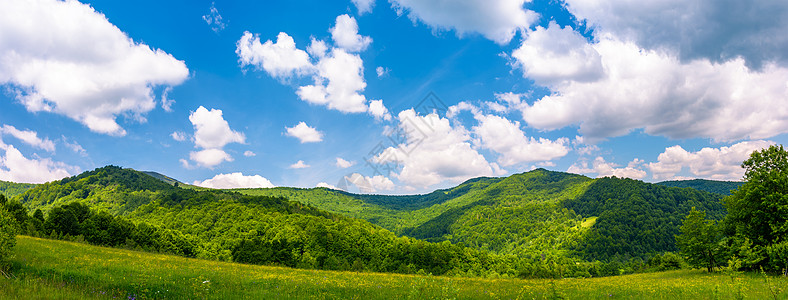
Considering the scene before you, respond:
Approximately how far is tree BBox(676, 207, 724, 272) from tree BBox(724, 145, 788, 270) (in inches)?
69.1

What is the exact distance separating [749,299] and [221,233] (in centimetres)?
14212

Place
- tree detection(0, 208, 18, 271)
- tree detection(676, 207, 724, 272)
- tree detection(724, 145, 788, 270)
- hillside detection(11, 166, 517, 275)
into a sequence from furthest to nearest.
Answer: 1. hillside detection(11, 166, 517, 275)
2. tree detection(676, 207, 724, 272)
3. tree detection(724, 145, 788, 270)
4. tree detection(0, 208, 18, 271)

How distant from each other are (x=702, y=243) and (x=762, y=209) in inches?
280

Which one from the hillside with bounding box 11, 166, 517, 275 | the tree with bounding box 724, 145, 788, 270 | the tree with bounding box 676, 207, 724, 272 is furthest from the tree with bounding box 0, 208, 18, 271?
the tree with bounding box 676, 207, 724, 272

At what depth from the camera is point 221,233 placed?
126 m

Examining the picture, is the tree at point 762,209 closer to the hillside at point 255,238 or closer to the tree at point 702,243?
the tree at point 702,243

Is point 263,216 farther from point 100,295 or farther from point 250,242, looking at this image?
point 100,295

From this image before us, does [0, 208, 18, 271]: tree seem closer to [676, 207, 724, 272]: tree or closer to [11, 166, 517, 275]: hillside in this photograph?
[11, 166, 517, 275]: hillside

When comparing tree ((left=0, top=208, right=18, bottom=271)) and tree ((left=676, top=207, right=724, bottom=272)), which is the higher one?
tree ((left=0, top=208, right=18, bottom=271))

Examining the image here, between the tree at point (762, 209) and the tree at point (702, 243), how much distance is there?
1.75 m

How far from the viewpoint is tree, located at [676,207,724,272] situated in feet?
109

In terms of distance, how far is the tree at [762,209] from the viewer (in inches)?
1045

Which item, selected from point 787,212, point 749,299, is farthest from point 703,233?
point 749,299

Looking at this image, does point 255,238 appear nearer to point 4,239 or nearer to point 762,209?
point 4,239
